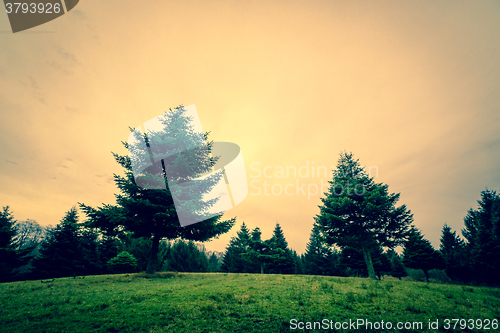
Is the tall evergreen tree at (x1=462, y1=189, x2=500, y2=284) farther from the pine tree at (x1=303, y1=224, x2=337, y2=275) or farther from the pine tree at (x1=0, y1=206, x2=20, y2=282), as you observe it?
the pine tree at (x1=0, y1=206, x2=20, y2=282)

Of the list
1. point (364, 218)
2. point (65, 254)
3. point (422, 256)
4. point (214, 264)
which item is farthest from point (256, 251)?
point (214, 264)

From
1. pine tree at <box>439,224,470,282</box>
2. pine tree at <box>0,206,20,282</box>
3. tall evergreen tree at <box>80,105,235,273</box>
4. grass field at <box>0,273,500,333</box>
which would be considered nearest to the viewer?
grass field at <box>0,273,500,333</box>

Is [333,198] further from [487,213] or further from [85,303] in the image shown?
[487,213]

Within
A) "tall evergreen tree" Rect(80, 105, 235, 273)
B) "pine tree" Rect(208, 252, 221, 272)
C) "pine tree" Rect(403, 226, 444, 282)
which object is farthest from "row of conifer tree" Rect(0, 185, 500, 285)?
"pine tree" Rect(208, 252, 221, 272)

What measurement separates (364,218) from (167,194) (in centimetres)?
2010

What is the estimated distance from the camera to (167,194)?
53.6ft

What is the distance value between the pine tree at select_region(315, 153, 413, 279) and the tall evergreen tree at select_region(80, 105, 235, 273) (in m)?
11.4

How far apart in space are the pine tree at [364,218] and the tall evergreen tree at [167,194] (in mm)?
11392

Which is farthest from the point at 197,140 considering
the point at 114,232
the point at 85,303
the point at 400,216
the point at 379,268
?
the point at 379,268

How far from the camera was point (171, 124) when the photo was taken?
1966 cm

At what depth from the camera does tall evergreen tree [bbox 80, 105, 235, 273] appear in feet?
52.2

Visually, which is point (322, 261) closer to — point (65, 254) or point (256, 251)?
point (256, 251)

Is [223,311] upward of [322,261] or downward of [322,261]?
upward

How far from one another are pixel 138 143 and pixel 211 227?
11059 mm
